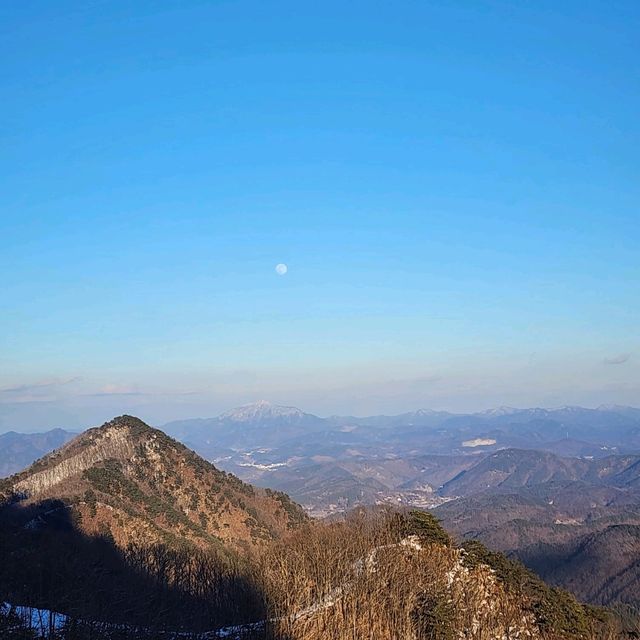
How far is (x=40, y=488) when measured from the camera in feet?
276

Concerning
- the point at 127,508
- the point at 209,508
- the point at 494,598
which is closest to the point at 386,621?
the point at 494,598

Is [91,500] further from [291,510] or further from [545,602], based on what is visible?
[545,602]

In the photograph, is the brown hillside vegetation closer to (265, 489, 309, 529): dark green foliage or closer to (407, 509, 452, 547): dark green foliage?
(407, 509, 452, 547): dark green foliage

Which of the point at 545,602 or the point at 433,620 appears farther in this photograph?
the point at 545,602

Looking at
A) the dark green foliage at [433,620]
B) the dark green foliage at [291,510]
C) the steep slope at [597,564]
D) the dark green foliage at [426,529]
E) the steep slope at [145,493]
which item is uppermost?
the dark green foliage at [426,529]

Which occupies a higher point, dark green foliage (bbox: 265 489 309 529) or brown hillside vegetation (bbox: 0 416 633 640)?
brown hillside vegetation (bbox: 0 416 633 640)

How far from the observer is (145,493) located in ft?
283

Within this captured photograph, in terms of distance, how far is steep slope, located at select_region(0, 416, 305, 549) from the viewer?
239 feet

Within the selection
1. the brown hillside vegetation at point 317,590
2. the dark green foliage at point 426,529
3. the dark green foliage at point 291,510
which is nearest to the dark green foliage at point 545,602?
the brown hillside vegetation at point 317,590

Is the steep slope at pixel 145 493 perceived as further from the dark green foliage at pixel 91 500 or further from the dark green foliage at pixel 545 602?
the dark green foliage at pixel 545 602

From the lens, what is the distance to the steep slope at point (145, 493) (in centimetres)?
7275

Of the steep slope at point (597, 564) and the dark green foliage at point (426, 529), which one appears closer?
the dark green foliage at point (426, 529)

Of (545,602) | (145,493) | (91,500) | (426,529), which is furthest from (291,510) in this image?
(545,602)

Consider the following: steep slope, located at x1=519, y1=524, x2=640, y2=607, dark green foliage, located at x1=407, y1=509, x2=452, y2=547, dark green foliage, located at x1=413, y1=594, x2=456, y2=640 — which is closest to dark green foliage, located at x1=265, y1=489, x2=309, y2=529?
dark green foliage, located at x1=407, y1=509, x2=452, y2=547
